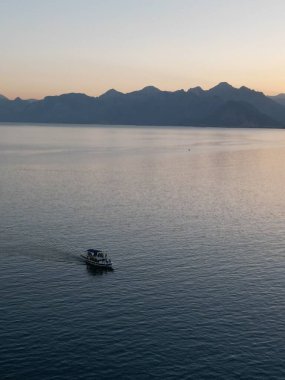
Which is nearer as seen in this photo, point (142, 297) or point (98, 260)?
point (142, 297)

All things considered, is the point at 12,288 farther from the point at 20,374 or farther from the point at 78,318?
the point at 20,374

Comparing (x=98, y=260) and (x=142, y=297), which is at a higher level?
(x=98, y=260)

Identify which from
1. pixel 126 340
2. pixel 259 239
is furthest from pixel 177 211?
pixel 126 340

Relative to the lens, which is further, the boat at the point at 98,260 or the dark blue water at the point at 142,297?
the boat at the point at 98,260

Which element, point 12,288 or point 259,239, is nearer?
point 12,288

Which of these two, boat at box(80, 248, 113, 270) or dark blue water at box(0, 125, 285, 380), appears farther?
boat at box(80, 248, 113, 270)

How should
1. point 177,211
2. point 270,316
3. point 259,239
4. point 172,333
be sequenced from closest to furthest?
1. point 172,333
2. point 270,316
3. point 259,239
4. point 177,211

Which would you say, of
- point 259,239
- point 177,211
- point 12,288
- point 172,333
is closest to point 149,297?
point 172,333

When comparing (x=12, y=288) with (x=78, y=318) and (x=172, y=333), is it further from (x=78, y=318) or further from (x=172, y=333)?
(x=172, y=333)

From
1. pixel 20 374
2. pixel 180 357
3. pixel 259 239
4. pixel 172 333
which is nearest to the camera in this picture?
pixel 20 374
